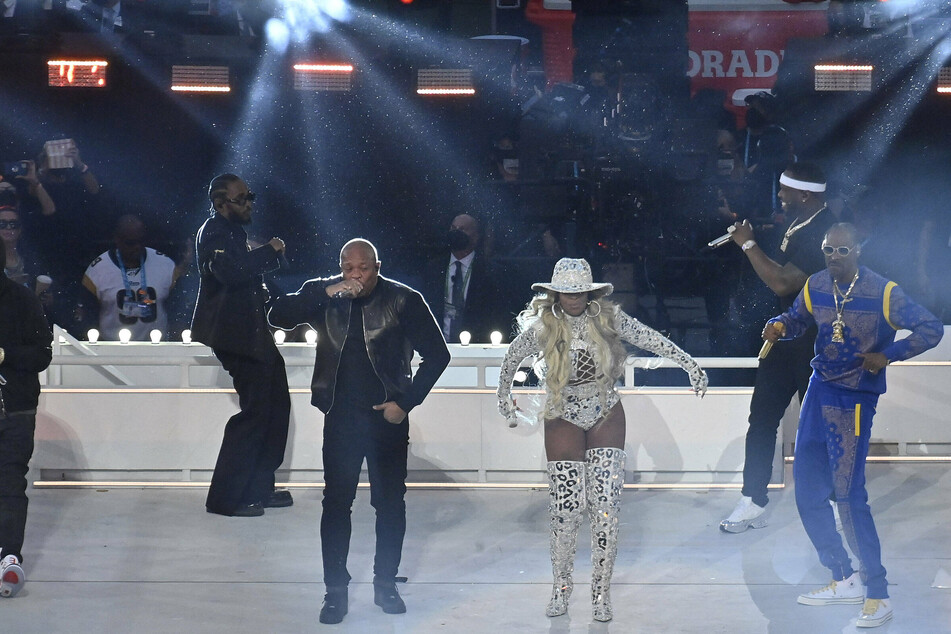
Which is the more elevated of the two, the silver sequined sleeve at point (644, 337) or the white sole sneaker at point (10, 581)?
the silver sequined sleeve at point (644, 337)

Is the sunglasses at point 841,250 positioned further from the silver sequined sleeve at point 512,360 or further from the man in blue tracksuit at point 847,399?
the silver sequined sleeve at point 512,360

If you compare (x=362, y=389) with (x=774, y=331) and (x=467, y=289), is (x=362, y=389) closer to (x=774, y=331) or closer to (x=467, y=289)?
(x=774, y=331)

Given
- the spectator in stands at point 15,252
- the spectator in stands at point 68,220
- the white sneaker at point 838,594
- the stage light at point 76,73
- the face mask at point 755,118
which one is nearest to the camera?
the white sneaker at point 838,594

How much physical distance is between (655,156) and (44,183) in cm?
599

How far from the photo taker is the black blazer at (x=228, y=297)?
7.00 metres

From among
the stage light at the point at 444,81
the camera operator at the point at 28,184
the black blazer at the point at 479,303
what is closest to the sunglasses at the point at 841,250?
the black blazer at the point at 479,303

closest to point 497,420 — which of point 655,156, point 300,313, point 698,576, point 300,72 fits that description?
point 698,576

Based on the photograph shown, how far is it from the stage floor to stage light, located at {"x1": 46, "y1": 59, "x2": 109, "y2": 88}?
18.6 feet

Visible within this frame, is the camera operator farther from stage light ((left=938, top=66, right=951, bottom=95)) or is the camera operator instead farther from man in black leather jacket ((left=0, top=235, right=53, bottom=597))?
stage light ((left=938, top=66, right=951, bottom=95))

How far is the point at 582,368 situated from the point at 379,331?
923mm

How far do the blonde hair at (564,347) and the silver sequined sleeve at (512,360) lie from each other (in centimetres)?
4

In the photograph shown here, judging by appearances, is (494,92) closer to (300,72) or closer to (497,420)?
(300,72)

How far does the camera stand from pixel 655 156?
12.4 meters

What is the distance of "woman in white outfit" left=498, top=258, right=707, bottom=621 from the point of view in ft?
17.5
